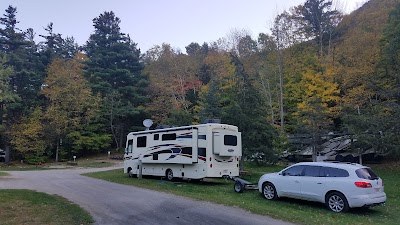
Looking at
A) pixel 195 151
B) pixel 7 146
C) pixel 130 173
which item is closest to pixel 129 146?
pixel 130 173

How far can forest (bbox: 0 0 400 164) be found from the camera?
24.2 m

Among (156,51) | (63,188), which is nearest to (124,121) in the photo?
(156,51)

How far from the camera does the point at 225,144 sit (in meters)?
16.3

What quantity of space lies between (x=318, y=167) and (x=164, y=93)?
33.4 metres

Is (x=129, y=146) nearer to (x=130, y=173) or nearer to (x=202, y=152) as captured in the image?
(x=130, y=173)

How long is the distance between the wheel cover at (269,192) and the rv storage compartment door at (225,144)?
3.81 m

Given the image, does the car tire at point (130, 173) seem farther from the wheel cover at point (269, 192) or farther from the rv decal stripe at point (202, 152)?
the wheel cover at point (269, 192)

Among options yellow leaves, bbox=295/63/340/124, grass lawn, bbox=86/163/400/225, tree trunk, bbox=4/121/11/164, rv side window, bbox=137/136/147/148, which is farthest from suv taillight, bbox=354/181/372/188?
tree trunk, bbox=4/121/11/164

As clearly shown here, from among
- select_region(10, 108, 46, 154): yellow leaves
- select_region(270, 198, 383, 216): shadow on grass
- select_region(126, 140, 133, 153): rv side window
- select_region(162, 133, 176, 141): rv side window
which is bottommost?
select_region(270, 198, 383, 216): shadow on grass

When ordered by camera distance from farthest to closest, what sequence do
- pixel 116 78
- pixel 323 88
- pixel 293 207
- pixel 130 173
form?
pixel 116 78 → pixel 323 88 → pixel 130 173 → pixel 293 207

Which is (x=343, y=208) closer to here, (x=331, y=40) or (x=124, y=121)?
(x=331, y=40)

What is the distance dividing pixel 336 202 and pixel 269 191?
2633 mm

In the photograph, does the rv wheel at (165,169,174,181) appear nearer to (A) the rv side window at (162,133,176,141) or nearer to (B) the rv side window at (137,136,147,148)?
(A) the rv side window at (162,133,176,141)

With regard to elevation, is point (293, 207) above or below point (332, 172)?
below
